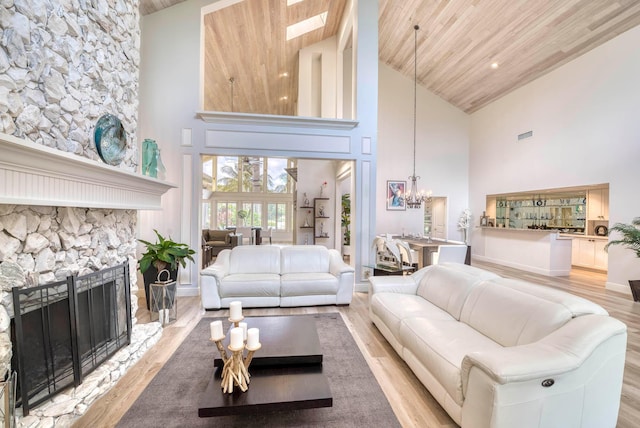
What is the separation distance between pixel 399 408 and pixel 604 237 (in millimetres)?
7496

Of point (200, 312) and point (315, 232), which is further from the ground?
point (315, 232)

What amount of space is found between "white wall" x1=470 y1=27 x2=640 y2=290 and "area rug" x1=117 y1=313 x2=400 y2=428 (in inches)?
225

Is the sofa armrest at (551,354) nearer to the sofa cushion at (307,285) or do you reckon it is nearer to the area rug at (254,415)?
the area rug at (254,415)

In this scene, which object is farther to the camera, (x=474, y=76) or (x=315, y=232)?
(x=315, y=232)

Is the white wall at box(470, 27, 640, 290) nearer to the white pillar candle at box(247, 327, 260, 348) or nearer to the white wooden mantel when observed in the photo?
the white pillar candle at box(247, 327, 260, 348)

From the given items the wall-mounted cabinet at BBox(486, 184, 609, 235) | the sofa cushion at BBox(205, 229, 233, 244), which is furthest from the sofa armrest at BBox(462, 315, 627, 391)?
the sofa cushion at BBox(205, 229, 233, 244)

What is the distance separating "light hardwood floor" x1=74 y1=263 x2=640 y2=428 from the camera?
180cm

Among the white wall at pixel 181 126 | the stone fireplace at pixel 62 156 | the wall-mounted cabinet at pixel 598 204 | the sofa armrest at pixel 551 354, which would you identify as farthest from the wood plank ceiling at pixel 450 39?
the sofa armrest at pixel 551 354

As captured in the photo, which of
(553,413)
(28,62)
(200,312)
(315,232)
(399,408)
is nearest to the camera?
(553,413)

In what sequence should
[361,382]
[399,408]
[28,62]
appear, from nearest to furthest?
[28,62] < [399,408] < [361,382]

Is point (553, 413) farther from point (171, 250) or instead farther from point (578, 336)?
point (171, 250)

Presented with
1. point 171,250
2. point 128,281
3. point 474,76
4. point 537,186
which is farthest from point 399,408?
point 474,76

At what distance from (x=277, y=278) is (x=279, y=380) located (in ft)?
6.72

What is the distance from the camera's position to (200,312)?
363cm
